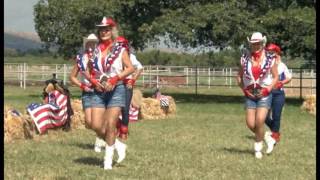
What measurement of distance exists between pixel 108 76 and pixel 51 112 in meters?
5.02

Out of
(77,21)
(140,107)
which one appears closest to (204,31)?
(77,21)

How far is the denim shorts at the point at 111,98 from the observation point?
8.29m

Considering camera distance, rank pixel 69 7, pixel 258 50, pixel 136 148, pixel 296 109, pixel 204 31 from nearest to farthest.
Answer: pixel 258 50 < pixel 136 148 < pixel 296 109 < pixel 204 31 < pixel 69 7

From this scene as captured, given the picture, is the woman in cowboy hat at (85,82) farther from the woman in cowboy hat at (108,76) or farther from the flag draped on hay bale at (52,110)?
the flag draped on hay bale at (52,110)

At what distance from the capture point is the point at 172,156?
1008cm

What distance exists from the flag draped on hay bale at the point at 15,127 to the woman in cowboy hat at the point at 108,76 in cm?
356

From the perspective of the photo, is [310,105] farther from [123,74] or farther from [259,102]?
[123,74]

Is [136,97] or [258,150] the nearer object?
[258,150]

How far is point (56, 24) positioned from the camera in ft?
107

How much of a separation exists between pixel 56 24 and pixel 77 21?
6.64ft

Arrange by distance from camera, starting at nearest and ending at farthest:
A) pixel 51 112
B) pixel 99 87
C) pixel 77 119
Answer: pixel 99 87, pixel 51 112, pixel 77 119

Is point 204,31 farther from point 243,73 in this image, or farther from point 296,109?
point 243,73

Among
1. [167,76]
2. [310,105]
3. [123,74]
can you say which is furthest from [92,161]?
[167,76]

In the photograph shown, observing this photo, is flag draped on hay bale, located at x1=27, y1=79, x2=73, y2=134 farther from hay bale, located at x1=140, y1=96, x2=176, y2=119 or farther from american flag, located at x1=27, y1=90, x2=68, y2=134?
hay bale, located at x1=140, y1=96, x2=176, y2=119
